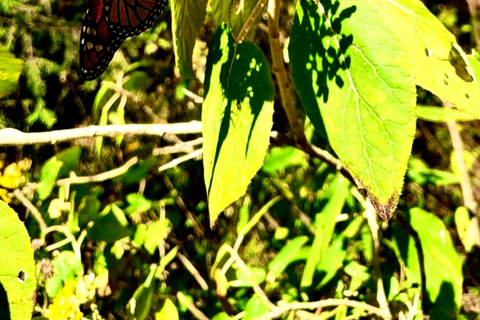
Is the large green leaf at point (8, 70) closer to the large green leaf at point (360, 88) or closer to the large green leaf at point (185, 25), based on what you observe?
the large green leaf at point (185, 25)

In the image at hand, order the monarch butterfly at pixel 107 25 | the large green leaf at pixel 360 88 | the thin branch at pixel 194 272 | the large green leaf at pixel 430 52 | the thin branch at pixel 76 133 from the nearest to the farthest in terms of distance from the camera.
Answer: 1. the large green leaf at pixel 360 88
2. the large green leaf at pixel 430 52
3. the thin branch at pixel 76 133
4. the monarch butterfly at pixel 107 25
5. the thin branch at pixel 194 272

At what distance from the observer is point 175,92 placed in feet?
4.69

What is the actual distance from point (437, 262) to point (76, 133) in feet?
1.86

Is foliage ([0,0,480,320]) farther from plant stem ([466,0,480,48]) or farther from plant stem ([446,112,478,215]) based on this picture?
plant stem ([466,0,480,48])

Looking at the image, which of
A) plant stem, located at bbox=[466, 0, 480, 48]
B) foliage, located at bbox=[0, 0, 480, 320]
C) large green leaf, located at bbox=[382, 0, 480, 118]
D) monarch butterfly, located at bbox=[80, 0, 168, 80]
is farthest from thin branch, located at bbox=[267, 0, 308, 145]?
plant stem, located at bbox=[466, 0, 480, 48]

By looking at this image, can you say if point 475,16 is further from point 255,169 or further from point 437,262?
point 255,169

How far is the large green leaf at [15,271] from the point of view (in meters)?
0.51

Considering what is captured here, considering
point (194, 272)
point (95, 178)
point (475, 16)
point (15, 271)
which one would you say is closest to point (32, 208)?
point (95, 178)

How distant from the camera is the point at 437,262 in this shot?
0.84 m

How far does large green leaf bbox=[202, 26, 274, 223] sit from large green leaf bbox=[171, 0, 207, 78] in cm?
4

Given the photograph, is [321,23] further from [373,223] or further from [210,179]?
[373,223]

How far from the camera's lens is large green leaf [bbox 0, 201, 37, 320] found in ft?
1.67

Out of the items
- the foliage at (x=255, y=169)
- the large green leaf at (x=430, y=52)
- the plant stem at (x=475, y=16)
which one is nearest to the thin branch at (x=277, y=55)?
the foliage at (x=255, y=169)

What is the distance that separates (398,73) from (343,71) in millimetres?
47
